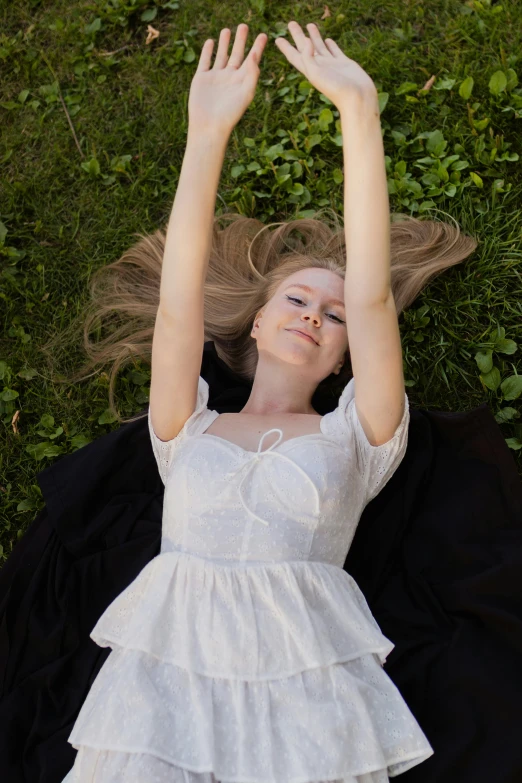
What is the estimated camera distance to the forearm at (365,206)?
320 cm

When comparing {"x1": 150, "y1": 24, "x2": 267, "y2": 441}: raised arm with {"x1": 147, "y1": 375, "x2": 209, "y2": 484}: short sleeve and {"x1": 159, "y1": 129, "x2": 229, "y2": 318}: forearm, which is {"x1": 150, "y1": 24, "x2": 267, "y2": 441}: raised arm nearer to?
{"x1": 159, "y1": 129, "x2": 229, "y2": 318}: forearm

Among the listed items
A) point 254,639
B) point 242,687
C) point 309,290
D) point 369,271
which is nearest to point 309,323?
point 309,290

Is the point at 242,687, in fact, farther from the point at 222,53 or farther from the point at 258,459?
the point at 222,53

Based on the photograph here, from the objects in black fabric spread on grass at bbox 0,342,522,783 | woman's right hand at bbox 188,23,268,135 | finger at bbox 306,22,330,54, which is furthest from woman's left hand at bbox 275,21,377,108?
black fabric spread on grass at bbox 0,342,522,783

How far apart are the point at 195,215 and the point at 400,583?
1792 mm

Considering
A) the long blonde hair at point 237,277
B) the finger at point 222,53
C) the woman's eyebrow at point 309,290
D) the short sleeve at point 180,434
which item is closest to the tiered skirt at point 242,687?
the short sleeve at point 180,434

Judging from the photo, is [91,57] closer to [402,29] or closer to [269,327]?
[402,29]

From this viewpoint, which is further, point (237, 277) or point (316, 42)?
point (237, 277)

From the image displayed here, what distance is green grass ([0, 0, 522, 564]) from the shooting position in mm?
4348

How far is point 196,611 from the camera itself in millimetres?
3066

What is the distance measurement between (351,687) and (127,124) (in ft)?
11.7

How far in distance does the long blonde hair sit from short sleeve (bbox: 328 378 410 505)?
2.60 ft

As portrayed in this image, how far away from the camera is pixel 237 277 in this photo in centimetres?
443

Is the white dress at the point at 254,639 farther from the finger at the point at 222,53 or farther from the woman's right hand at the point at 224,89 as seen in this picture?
the finger at the point at 222,53
